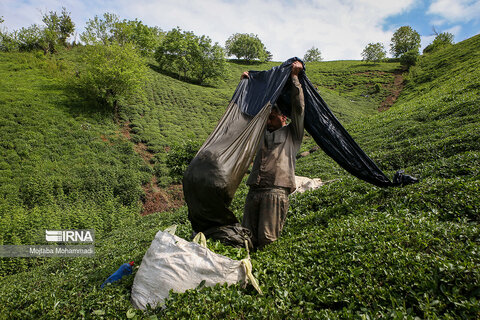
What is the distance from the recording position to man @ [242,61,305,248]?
4.28 m

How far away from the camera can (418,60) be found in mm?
55719

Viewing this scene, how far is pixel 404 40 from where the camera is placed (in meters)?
68.4

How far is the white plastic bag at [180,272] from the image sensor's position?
9.77 feet

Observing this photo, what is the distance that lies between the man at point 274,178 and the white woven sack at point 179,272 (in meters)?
1.22

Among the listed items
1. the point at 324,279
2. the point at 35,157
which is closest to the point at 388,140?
the point at 324,279

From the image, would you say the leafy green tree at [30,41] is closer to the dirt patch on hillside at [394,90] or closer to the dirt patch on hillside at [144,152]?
the dirt patch on hillside at [144,152]

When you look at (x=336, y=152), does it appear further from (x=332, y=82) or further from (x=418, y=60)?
(x=418, y=60)

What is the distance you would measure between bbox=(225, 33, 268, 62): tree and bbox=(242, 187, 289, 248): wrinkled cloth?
8056 centimetres

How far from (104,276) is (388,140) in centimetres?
1461

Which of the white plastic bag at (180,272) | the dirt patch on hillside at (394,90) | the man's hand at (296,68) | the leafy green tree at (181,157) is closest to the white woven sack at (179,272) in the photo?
the white plastic bag at (180,272)

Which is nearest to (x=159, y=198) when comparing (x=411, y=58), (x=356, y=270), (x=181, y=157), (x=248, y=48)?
(x=181, y=157)

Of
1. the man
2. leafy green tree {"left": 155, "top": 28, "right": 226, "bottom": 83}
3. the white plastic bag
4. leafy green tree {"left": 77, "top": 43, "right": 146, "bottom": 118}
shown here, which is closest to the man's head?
the man

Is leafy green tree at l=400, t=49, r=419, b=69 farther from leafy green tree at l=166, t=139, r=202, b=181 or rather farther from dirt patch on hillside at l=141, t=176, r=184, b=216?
dirt patch on hillside at l=141, t=176, r=184, b=216

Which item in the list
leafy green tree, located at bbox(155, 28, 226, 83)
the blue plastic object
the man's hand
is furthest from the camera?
leafy green tree, located at bbox(155, 28, 226, 83)
